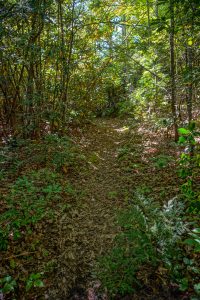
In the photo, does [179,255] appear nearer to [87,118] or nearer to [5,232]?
[5,232]

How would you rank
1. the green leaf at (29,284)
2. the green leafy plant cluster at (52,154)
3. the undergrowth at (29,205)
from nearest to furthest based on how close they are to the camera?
the green leaf at (29,284), the undergrowth at (29,205), the green leafy plant cluster at (52,154)

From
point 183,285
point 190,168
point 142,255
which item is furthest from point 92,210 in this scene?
point 190,168

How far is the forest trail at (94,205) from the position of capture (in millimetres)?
2594

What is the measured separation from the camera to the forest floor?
8.23 ft

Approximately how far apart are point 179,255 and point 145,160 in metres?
2.94

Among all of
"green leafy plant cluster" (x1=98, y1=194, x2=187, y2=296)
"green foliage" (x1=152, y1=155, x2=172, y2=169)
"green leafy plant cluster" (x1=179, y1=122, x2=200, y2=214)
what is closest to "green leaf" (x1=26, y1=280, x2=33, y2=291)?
"green leafy plant cluster" (x1=98, y1=194, x2=187, y2=296)

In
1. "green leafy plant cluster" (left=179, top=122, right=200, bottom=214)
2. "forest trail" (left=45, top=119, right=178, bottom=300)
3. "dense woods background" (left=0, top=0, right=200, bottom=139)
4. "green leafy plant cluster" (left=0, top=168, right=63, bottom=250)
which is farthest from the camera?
"dense woods background" (left=0, top=0, right=200, bottom=139)

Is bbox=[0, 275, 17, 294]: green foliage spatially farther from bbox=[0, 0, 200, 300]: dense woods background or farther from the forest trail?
the forest trail

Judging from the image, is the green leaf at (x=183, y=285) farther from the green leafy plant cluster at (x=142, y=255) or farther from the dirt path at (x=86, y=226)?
the dirt path at (x=86, y=226)

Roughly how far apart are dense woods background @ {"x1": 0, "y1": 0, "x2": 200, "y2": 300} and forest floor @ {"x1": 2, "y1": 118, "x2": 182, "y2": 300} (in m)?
0.01

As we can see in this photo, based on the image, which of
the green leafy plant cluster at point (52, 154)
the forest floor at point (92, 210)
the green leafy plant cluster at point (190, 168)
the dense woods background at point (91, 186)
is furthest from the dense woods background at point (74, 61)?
the green leafy plant cluster at point (190, 168)

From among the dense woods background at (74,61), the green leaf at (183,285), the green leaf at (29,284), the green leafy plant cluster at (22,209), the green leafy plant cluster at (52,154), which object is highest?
the dense woods background at (74,61)

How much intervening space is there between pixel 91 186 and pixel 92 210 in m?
0.82

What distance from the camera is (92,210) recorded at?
3770 mm
